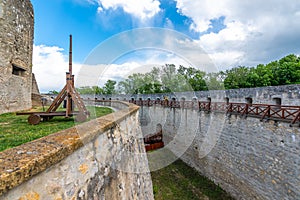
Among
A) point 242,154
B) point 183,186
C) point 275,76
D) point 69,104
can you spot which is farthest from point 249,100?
point 275,76

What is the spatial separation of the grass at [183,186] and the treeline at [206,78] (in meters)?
10.2

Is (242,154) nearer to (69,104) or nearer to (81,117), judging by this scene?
(81,117)

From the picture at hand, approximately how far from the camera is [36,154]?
117 centimetres

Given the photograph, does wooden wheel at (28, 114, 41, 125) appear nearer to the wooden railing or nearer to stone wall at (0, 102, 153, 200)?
stone wall at (0, 102, 153, 200)

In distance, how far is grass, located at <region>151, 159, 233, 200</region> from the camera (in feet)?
26.2

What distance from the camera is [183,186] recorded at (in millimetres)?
8805

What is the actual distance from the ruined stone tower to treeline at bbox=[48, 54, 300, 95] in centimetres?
1027

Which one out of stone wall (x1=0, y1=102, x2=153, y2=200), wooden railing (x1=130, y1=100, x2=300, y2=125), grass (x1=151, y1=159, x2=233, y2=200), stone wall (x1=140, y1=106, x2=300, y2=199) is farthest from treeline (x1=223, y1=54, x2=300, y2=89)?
stone wall (x1=0, y1=102, x2=153, y2=200)

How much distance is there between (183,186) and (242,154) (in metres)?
3.33

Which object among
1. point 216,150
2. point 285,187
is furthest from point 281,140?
point 216,150

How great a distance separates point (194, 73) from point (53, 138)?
27920mm

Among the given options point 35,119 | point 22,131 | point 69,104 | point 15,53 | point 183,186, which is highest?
point 15,53

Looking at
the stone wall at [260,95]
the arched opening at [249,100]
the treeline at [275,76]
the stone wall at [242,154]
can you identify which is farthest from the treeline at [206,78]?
the arched opening at [249,100]

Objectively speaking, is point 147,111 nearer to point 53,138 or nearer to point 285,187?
point 285,187
